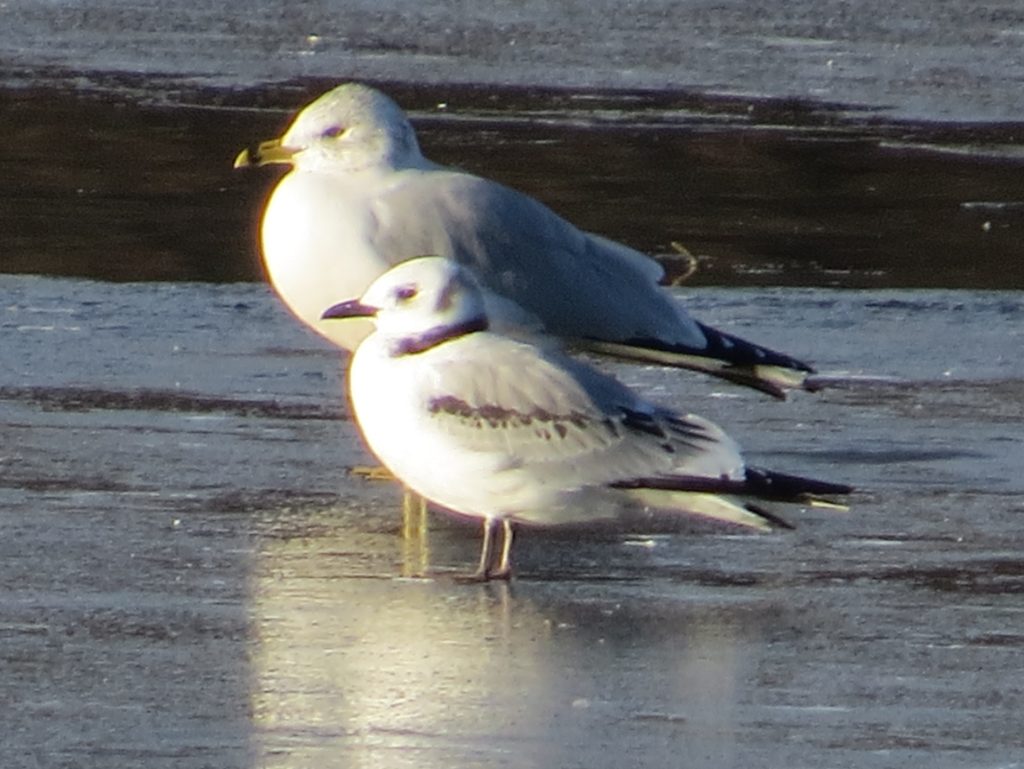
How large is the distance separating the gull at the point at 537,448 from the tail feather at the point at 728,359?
1.20 m

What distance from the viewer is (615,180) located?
11.2m

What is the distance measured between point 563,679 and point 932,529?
153 centimetres

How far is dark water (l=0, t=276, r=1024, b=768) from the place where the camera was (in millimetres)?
4930

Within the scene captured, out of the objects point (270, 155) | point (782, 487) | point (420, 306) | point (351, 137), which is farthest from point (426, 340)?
point (270, 155)

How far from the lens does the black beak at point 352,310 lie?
253 inches

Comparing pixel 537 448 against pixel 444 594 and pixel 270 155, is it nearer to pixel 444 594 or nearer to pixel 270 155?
pixel 444 594

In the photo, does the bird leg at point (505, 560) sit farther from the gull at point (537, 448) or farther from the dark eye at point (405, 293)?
the dark eye at point (405, 293)

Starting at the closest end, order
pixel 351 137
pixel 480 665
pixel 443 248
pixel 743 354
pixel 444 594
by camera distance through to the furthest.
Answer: pixel 480 665 → pixel 444 594 → pixel 443 248 → pixel 743 354 → pixel 351 137

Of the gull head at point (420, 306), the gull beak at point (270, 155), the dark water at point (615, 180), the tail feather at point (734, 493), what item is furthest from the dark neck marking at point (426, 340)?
the dark water at point (615, 180)

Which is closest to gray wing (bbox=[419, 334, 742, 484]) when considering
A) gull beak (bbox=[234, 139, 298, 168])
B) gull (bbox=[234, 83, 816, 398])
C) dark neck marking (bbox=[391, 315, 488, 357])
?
dark neck marking (bbox=[391, 315, 488, 357])

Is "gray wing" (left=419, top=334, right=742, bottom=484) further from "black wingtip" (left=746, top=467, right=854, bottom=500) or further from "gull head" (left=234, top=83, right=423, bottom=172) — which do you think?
"gull head" (left=234, top=83, right=423, bottom=172)

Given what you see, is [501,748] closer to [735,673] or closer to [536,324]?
[735,673]

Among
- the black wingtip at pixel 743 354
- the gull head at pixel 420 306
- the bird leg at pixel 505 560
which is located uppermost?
the gull head at pixel 420 306

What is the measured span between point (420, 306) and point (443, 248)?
98 cm
